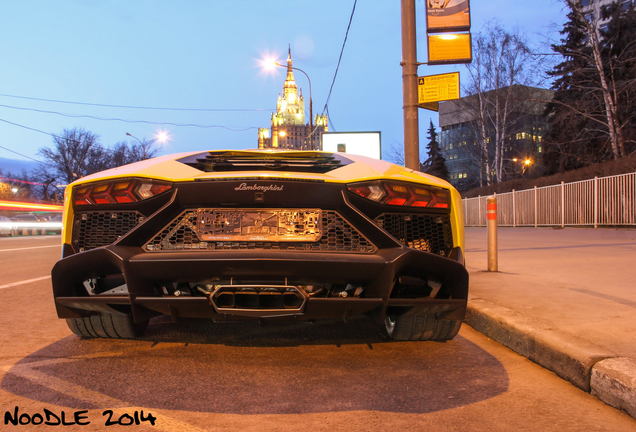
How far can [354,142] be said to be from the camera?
2188 centimetres

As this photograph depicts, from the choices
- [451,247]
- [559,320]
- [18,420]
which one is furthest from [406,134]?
[18,420]

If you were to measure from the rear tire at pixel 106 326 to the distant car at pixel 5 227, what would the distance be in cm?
2851

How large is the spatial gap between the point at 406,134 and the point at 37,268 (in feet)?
20.6

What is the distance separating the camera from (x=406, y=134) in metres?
7.91

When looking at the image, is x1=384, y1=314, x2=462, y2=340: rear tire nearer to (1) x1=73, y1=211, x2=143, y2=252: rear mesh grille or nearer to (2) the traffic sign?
(1) x1=73, y1=211, x2=143, y2=252: rear mesh grille

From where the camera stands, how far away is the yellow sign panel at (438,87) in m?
7.68

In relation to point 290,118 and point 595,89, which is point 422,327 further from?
point 290,118

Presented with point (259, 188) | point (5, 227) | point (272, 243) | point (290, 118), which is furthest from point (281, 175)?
point (290, 118)

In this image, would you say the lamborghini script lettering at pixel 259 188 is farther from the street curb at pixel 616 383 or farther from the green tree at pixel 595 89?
the green tree at pixel 595 89

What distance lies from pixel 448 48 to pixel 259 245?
21.6ft

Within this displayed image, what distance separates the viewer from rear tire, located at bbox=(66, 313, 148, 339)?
2928 mm

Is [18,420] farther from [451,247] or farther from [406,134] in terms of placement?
[406,134]

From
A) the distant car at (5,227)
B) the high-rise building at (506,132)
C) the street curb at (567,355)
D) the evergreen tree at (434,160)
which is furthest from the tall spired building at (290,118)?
the street curb at (567,355)

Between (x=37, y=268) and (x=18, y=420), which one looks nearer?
(x=18, y=420)
